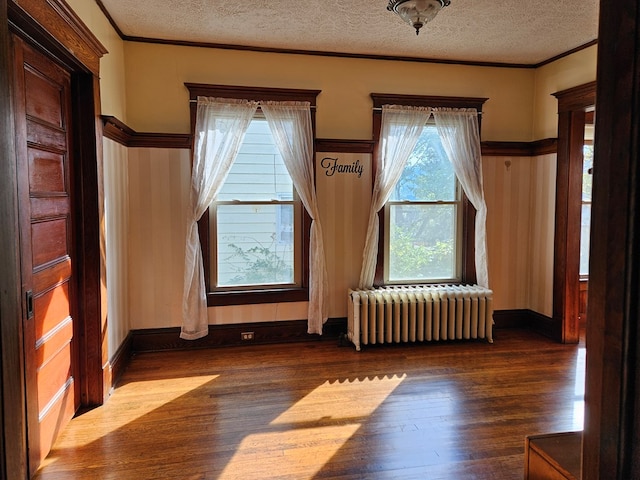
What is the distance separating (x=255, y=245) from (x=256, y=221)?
0.81 feet

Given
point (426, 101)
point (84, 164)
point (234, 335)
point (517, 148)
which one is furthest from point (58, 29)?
point (517, 148)

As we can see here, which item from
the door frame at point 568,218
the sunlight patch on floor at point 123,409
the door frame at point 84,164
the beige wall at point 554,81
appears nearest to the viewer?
the door frame at point 84,164

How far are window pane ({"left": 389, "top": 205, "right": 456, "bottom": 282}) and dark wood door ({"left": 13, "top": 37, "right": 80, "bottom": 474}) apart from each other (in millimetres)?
3087

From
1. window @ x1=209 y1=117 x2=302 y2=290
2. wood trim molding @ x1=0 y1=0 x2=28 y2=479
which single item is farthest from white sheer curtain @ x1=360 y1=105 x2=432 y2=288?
wood trim molding @ x1=0 y1=0 x2=28 y2=479

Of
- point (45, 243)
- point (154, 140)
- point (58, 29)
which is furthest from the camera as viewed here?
point (154, 140)

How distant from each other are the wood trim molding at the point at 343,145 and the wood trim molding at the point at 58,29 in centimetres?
210

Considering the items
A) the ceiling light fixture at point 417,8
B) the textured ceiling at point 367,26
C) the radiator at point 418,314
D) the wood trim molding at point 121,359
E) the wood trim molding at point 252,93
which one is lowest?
the wood trim molding at point 121,359

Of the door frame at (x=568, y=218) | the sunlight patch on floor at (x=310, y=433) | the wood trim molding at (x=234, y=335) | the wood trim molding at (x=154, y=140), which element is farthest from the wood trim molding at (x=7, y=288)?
the door frame at (x=568, y=218)

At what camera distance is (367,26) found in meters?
→ 3.77

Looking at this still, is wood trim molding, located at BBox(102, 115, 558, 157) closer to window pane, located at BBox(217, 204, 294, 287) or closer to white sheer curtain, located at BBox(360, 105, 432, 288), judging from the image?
white sheer curtain, located at BBox(360, 105, 432, 288)

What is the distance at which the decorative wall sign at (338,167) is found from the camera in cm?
449

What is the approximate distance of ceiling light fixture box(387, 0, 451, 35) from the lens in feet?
9.11

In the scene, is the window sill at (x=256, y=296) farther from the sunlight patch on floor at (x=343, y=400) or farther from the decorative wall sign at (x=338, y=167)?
the decorative wall sign at (x=338, y=167)

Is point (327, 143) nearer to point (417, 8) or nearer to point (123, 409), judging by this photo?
point (417, 8)
